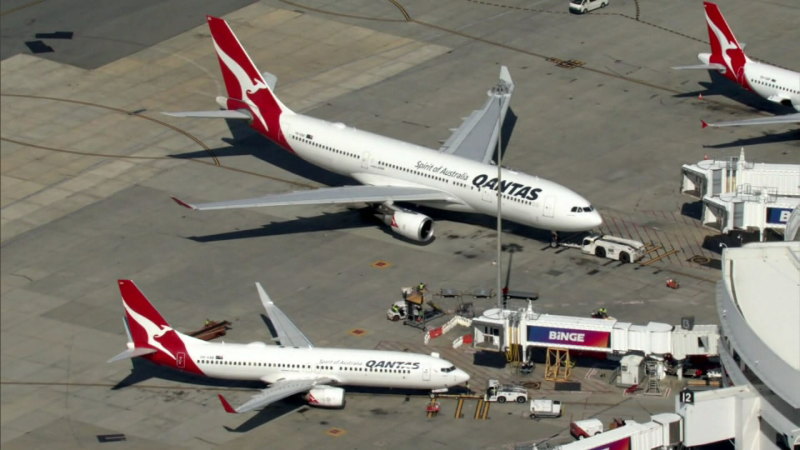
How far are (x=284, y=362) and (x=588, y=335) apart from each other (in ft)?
64.6

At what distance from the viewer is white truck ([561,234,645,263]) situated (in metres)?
126

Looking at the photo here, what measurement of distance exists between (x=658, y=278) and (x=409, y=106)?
130ft

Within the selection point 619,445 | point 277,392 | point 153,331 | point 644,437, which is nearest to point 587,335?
point 619,445

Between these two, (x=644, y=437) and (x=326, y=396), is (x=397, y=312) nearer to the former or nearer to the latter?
(x=326, y=396)

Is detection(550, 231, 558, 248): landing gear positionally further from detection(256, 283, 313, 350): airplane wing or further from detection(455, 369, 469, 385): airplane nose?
detection(455, 369, 469, 385): airplane nose

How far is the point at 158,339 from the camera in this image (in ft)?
371


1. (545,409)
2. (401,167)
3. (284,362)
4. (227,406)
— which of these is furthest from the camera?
(401,167)

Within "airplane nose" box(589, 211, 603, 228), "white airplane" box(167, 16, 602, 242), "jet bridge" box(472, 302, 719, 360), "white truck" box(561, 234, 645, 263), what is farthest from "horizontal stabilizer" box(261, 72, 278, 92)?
"jet bridge" box(472, 302, 719, 360)

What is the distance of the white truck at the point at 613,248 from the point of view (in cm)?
12569

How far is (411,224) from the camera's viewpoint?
130m

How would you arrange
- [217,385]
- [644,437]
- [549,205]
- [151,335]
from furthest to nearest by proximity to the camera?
1. [549,205]
2. [217,385]
3. [151,335]
4. [644,437]

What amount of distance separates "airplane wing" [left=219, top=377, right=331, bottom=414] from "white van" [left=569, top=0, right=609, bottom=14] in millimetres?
71655

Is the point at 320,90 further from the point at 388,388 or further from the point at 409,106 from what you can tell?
the point at 388,388

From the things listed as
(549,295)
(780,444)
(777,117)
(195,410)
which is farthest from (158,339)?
(777,117)
